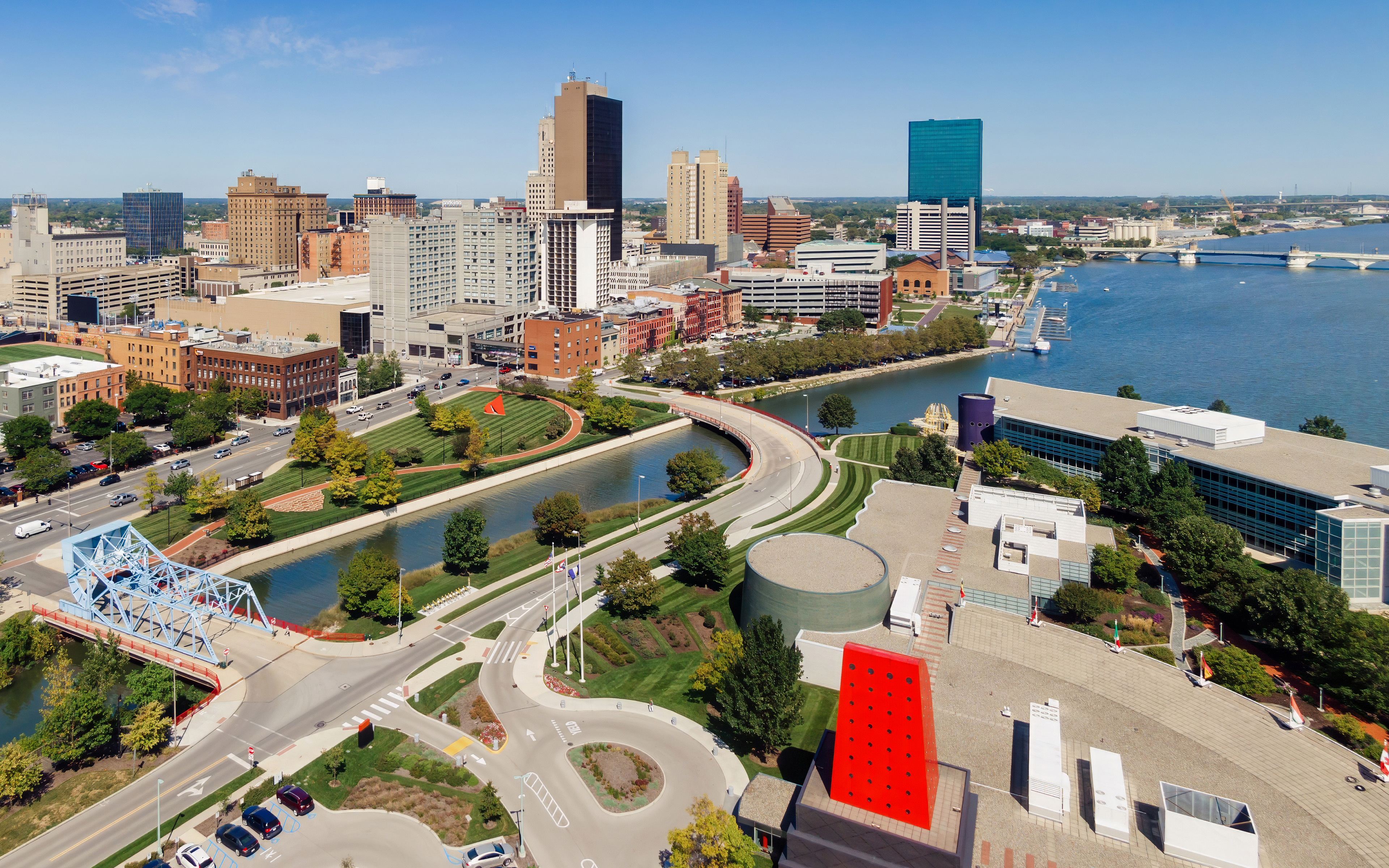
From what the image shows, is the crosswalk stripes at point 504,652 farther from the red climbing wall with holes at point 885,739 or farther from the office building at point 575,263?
the office building at point 575,263

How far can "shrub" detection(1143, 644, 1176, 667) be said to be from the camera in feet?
115

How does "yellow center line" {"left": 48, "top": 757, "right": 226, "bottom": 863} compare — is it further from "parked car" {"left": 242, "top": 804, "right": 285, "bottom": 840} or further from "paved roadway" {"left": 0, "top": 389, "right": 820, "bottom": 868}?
"parked car" {"left": 242, "top": 804, "right": 285, "bottom": 840}

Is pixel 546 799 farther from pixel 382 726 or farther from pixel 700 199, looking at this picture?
pixel 700 199

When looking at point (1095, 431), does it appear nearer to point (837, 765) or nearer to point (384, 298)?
point (837, 765)

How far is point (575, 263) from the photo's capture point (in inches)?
4542

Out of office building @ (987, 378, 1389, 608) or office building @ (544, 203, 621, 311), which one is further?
office building @ (544, 203, 621, 311)

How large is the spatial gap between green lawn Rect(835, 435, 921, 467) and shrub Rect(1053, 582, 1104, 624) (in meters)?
27.2

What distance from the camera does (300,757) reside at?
1195 inches

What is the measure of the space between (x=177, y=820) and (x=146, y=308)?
125 m

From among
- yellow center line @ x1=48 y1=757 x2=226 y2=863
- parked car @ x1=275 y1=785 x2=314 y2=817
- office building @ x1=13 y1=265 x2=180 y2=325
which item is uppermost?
office building @ x1=13 y1=265 x2=180 y2=325

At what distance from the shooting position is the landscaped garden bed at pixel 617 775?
2808 cm

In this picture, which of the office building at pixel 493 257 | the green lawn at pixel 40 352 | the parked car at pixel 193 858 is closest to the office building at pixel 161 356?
the green lawn at pixel 40 352

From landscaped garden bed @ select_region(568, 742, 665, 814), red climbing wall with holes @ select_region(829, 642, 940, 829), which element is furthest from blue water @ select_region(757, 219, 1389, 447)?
red climbing wall with holes @ select_region(829, 642, 940, 829)

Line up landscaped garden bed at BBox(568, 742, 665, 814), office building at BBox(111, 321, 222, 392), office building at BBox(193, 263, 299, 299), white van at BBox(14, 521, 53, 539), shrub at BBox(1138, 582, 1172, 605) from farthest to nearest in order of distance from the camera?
office building at BBox(193, 263, 299, 299), office building at BBox(111, 321, 222, 392), white van at BBox(14, 521, 53, 539), shrub at BBox(1138, 582, 1172, 605), landscaped garden bed at BBox(568, 742, 665, 814)
